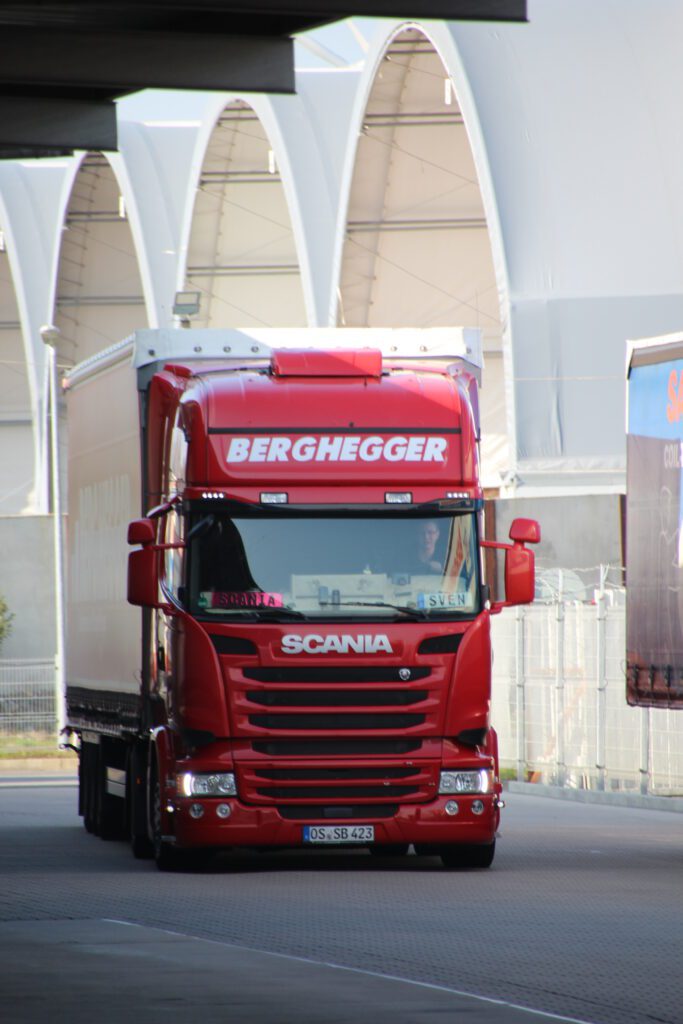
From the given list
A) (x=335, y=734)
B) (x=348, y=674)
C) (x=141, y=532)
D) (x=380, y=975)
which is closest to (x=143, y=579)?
(x=141, y=532)

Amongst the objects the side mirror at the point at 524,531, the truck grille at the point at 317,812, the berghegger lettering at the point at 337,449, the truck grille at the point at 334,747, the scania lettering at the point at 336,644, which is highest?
the berghegger lettering at the point at 337,449

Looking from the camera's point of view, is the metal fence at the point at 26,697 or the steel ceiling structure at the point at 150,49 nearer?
the steel ceiling structure at the point at 150,49

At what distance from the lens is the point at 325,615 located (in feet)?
52.6

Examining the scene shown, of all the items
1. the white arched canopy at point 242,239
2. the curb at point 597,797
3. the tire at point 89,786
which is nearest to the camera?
the tire at point 89,786

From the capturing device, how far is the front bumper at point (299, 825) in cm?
1596

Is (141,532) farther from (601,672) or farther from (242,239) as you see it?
(242,239)

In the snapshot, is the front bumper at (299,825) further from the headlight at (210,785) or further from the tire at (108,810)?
the tire at (108,810)

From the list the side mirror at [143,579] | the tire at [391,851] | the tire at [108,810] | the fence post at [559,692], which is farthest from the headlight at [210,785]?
the fence post at [559,692]

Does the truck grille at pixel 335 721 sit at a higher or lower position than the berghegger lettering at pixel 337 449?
lower

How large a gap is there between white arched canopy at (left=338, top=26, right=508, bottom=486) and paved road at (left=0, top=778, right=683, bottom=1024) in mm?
28312

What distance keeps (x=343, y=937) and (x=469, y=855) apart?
4744 millimetres

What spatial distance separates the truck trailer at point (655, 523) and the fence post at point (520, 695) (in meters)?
10.9

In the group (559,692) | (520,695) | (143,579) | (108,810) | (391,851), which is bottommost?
(391,851)

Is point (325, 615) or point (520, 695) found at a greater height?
point (325, 615)
